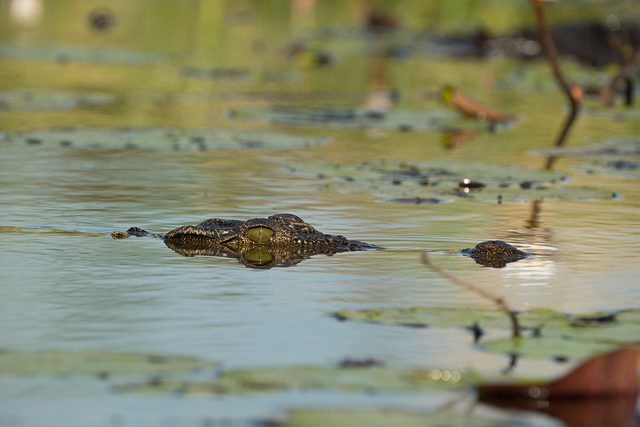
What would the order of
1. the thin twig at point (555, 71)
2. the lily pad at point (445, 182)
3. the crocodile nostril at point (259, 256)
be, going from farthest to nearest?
the thin twig at point (555, 71), the lily pad at point (445, 182), the crocodile nostril at point (259, 256)

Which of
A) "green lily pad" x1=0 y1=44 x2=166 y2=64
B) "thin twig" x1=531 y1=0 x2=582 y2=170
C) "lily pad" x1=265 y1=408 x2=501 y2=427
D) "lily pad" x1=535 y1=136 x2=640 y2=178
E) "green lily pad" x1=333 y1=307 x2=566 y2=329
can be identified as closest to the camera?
"lily pad" x1=265 y1=408 x2=501 y2=427

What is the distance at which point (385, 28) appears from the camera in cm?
2317

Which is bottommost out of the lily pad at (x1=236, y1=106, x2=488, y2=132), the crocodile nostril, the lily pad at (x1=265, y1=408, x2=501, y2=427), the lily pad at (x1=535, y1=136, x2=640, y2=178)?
the lily pad at (x1=265, y1=408, x2=501, y2=427)

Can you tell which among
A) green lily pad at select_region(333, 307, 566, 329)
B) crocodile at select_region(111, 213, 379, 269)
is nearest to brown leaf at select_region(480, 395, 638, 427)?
green lily pad at select_region(333, 307, 566, 329)

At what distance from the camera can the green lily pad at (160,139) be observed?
9758 millimetres

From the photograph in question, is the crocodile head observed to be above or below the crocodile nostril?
above

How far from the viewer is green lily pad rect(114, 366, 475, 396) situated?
4.02 metres

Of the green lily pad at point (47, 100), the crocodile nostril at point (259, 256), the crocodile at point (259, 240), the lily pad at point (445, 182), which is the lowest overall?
the crocodile nostril at point (259, 256)

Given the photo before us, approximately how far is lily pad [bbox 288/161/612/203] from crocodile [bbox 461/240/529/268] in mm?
1579

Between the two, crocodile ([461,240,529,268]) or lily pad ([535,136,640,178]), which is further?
lily pad ([535,136,640,178])

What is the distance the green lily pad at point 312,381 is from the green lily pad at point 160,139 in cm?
569

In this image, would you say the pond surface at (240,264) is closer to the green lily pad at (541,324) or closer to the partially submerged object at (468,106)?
the green lily pad at (541,324)

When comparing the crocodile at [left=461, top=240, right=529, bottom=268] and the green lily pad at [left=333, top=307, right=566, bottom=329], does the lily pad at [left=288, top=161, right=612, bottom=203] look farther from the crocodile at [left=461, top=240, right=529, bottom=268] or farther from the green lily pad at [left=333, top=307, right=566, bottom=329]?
the green lily pad at [left=333, top=307, right=566, bottom=329]

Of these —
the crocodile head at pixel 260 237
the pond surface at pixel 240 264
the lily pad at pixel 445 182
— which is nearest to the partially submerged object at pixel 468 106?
the pond surface at pixel 240 264
